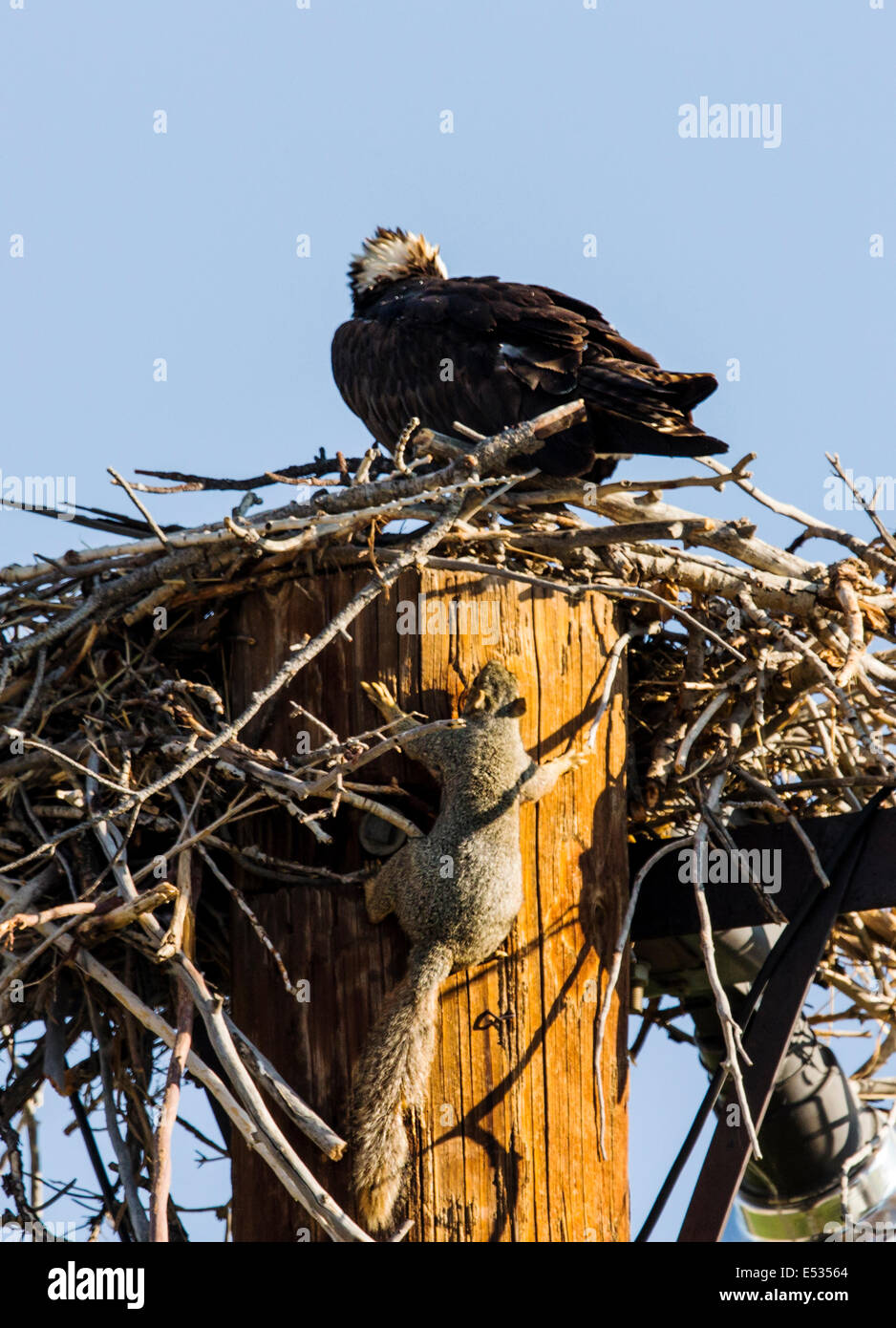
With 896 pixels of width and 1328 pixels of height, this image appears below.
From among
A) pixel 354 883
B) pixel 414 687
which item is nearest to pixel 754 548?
pixel 414 687

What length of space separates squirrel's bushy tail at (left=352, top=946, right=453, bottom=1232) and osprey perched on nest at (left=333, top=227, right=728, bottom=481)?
1.81 meters

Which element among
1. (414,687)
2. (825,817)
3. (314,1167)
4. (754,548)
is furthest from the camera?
(754,548)

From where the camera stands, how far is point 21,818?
505 cm

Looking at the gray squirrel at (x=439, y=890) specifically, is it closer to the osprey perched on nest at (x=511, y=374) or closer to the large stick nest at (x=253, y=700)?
the large stick nest at (x=253, y=700)

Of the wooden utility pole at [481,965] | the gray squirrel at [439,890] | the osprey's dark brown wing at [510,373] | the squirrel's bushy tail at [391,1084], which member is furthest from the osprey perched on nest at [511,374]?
the squirrel's bushy tail at [391,1084]

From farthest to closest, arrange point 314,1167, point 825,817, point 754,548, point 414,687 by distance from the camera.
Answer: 1. point 754,548
2. point 825,817
3. point 414,687
4. point 314,1167

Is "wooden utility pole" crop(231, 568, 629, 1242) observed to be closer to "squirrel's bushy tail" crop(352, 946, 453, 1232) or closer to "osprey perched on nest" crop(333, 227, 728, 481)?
"squirrel's bushy tail" crop(352, 946, 453, 1232)

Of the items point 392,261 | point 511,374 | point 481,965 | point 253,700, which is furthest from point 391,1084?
point 392,261

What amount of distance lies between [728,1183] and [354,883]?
A: 1346 millimetres

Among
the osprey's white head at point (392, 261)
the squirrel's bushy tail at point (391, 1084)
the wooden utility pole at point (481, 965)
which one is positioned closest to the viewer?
the squirrel's bushy tail at point (391, 1084)

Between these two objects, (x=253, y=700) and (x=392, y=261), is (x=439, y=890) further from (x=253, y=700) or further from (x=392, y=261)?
(x=392, y=261)

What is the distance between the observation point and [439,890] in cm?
441

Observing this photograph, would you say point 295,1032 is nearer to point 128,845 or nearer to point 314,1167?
point 314,1167

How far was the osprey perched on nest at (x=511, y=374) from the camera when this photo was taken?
534 centimetres
